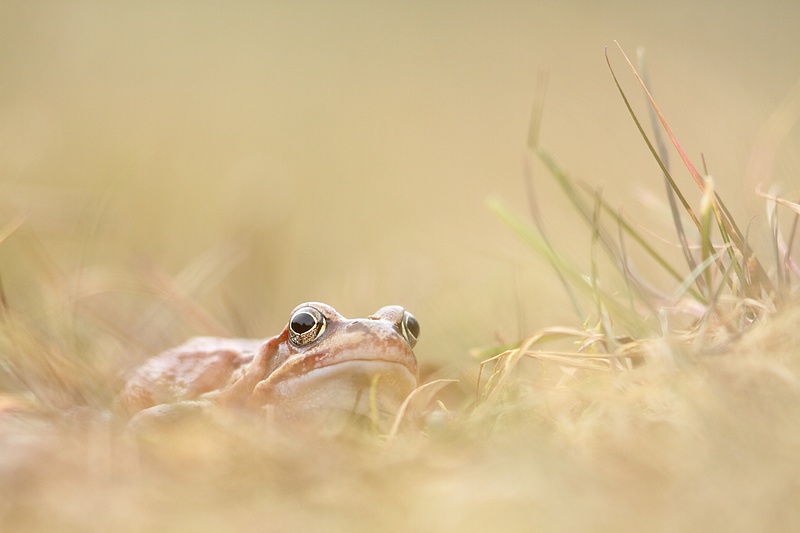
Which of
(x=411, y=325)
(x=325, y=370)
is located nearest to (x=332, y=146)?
(x=411, y=325)

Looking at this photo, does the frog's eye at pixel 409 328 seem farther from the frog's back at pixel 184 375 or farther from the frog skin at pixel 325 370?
the frog's back at pixel 184 375

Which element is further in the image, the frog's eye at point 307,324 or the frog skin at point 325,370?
the frog's eye at point 307,324

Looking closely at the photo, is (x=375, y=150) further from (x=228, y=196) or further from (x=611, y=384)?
(x=611, y=384)

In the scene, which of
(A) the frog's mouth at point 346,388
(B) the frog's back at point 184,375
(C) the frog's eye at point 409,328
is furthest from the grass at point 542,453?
(B) the frog's back at point 184,375

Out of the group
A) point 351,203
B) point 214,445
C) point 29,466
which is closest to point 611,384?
point 214,445

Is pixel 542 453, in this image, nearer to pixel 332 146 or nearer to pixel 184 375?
pixel 184 375

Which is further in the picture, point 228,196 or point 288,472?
point 228,196

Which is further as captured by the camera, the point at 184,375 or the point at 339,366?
the point at 184,375
